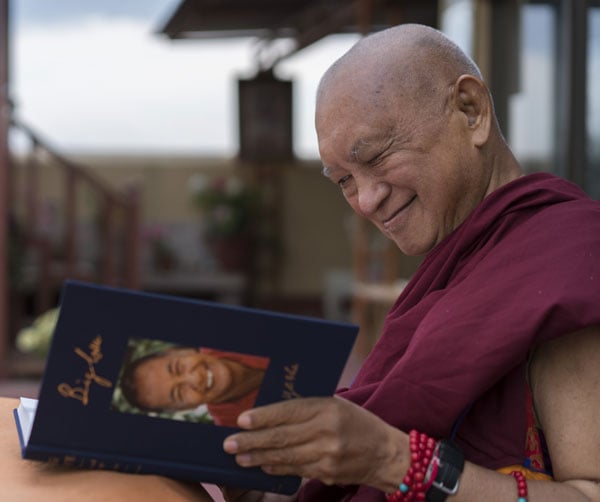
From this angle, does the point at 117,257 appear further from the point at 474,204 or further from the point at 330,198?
the point at 474,204

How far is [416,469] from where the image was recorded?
128 centimetres

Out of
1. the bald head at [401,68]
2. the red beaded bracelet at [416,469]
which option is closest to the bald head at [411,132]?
the bald head at [401,68]

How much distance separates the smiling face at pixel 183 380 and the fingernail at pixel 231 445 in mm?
54

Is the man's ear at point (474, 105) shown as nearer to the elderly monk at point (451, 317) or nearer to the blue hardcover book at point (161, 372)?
the elderly monk at point (451, 317)

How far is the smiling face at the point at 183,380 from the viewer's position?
1.19 metres

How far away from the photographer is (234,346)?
1.18 meters

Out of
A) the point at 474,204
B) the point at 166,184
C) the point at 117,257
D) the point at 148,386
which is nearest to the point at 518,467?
the point at 474,204

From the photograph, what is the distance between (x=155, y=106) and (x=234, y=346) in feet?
36.7

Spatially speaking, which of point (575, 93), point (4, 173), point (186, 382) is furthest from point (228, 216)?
point (186, 382)

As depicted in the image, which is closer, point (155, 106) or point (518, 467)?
point (518, 467)

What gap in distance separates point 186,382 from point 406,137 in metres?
0.49

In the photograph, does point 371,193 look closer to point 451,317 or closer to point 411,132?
point 411,132

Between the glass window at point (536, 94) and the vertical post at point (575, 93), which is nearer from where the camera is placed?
the vertical post at point (575, 93)

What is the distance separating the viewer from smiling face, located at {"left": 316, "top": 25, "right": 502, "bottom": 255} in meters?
1.46
